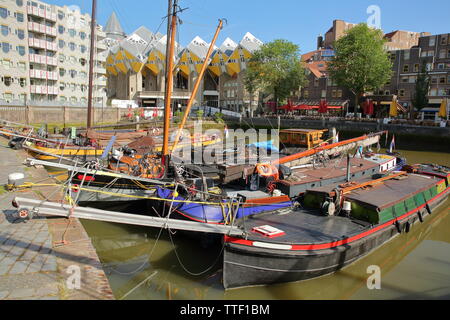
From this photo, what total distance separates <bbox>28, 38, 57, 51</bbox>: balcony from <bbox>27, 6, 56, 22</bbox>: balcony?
3660mm

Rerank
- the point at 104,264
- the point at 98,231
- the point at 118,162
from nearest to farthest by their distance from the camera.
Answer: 1. the point at 104,264
2. the point at 98,231
3. the point at 118,162

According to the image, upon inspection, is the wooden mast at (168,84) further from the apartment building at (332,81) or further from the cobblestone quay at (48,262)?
the apartment building at (332,81)

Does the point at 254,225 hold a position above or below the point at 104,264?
above

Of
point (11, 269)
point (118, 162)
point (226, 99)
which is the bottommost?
point (11, 269)

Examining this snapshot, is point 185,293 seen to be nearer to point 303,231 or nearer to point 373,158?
point 303,231

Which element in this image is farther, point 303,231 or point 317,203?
point 317,203

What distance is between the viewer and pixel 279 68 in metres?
59.0

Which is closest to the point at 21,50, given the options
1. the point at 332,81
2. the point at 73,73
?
the point at 73,73

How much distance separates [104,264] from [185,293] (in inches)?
125

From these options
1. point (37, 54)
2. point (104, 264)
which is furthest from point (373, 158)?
point (37, 54)

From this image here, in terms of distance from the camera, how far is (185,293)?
30.2 ft

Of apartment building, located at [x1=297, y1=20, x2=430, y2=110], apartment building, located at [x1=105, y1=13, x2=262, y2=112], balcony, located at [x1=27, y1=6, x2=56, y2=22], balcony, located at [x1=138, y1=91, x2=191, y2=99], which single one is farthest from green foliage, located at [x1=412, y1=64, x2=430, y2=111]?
balcony, located at [x1=27, y1=6, x2=56, y2=22]

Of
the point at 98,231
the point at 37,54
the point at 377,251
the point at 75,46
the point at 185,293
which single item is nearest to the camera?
the point at 185,293

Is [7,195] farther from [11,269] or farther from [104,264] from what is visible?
[11,269]
